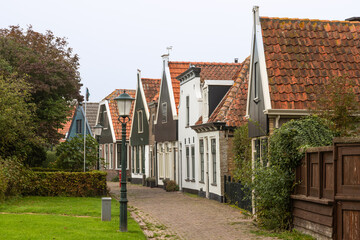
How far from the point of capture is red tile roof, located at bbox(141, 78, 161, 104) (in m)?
43.2

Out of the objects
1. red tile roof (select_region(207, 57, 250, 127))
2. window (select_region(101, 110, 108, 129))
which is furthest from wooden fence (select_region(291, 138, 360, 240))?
window (select_region(101, 110, 108, 129))

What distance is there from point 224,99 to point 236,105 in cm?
202

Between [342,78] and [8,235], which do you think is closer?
[8,235]

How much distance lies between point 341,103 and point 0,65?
17522 millimetres

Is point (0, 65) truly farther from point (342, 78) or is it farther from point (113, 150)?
point (113, 150)

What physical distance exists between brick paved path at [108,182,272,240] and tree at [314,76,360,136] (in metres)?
3.40

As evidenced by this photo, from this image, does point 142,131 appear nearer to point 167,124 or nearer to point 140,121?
point 140,121

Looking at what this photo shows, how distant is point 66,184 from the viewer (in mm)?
27672

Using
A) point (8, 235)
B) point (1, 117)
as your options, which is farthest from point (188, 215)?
point (1, 117)

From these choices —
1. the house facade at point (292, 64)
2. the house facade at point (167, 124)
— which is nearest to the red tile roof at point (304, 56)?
the house facade at point (292, 64)

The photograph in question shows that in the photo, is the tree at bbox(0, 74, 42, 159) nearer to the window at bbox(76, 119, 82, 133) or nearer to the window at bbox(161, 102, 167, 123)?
the window at bbox(161, 102, 167, 123)

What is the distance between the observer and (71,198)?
26.8 m

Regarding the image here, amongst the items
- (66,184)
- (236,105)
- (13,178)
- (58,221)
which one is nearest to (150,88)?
(66,184)

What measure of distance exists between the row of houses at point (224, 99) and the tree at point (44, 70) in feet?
12.6
